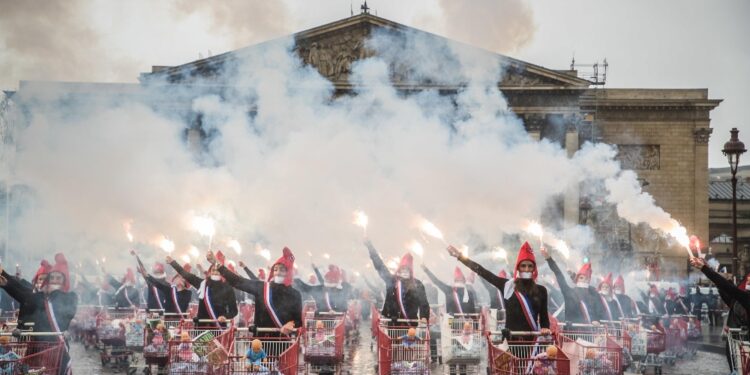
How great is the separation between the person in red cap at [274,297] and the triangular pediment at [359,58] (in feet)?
90.0

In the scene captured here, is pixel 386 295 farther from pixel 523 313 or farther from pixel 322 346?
pixel 523 313

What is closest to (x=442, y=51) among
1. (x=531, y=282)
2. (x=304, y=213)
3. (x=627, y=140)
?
(x=304, y=213)

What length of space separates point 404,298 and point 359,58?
124 feet

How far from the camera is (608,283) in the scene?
56.4 feet

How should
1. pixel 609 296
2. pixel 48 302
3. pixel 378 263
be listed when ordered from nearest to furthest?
pixel 48 302 < pixel 378 263 < pixel 609 296

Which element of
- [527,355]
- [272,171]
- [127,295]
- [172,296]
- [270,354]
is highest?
[272,171]

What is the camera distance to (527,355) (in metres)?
11.3

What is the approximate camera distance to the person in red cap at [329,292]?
69.6 feet

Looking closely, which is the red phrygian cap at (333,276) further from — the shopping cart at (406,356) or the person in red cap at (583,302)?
the shopping cart at (406,356)

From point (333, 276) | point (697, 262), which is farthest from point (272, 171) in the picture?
point (697, 262)

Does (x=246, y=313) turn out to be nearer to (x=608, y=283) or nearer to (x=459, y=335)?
(x=459, y=335)

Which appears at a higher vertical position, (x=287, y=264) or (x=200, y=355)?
(x=287, y=264)

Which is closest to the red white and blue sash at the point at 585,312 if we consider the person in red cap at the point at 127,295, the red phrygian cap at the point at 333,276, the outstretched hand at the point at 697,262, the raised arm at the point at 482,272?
the raised arm at the point at 482,272

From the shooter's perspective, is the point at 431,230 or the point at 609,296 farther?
the point at 609,296
